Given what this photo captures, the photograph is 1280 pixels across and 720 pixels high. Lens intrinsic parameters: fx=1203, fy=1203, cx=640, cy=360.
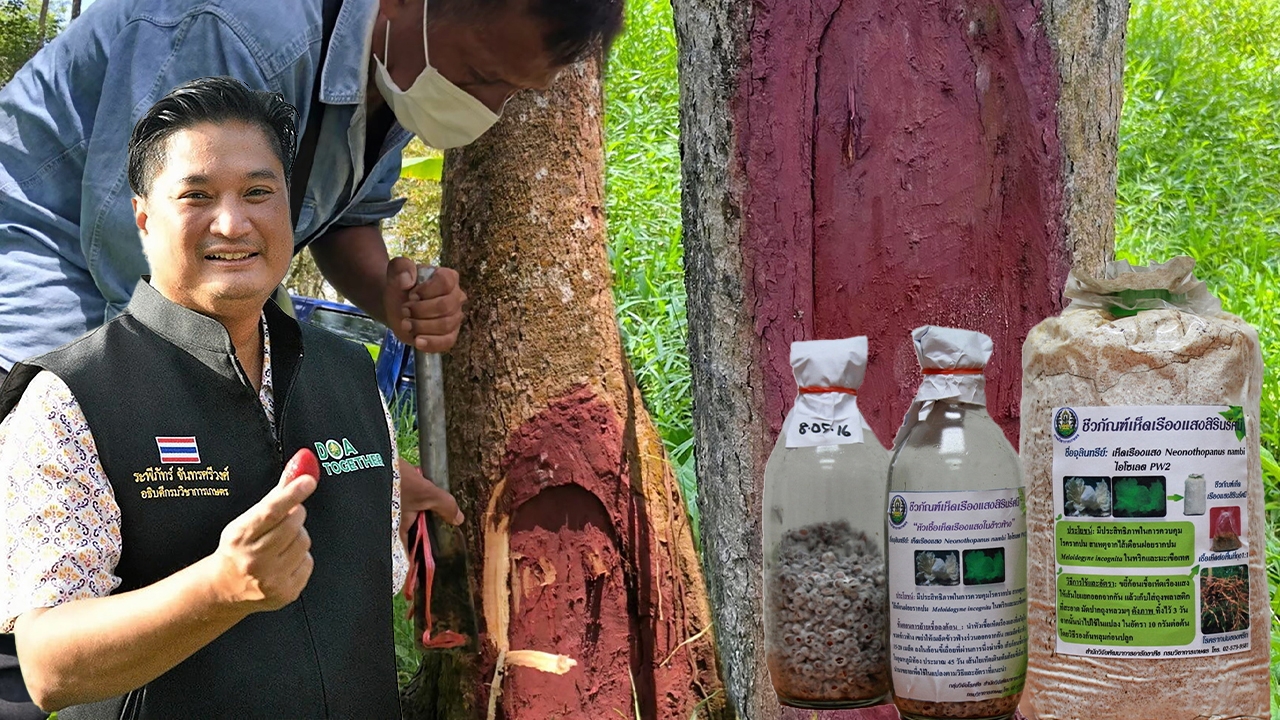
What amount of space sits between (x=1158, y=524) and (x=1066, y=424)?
0.12m

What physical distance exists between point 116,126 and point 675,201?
9.43 feet

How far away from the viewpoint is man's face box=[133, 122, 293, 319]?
1.25 metres

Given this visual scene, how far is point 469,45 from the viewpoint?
186 cm

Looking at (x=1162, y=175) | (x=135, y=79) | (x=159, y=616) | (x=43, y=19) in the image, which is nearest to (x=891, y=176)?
(x=159, y=616)

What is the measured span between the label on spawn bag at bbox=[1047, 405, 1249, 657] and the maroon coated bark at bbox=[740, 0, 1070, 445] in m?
0.20

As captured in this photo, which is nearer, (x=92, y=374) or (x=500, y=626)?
(x=92, y=374)

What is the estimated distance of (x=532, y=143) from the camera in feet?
7.52

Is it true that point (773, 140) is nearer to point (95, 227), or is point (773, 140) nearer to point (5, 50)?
point (95, 227)

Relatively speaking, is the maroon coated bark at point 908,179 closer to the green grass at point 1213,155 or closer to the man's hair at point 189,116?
the man's hair at point 189,116

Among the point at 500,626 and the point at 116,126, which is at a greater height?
the point at 116,126

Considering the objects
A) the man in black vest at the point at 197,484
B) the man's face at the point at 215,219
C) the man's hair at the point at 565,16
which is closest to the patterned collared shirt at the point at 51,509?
the man in black vest at the point at 197,484

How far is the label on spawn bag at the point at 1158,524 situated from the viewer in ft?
3.55

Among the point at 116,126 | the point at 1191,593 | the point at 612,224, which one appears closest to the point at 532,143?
the point at 116,126

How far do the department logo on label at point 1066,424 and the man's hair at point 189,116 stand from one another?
86cm
